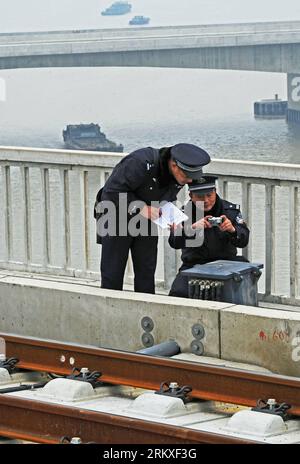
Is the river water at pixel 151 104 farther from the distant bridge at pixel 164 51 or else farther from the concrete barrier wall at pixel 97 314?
the concrete barrier wall at pixel 97 314

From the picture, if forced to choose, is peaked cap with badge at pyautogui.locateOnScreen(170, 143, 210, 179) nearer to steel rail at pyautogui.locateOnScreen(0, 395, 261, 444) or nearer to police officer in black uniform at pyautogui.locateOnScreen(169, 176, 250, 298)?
police officer in black uniform at pyautogui.locateOnScreen(169, 176, 250, 298)

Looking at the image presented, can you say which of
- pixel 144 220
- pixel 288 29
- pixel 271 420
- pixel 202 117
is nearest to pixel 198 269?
pixel 144 220

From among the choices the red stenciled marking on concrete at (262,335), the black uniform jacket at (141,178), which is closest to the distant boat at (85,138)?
the black uniform jacket at (141,178)

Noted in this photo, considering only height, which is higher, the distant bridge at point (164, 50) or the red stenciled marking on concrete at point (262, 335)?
the distant bridge at point (164, 50)

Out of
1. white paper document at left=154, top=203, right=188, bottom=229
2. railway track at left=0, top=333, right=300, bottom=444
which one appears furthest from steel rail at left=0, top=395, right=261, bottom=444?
white paper document at left=154, top=203, right=188, bottom=229

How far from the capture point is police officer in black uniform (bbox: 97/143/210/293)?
8531 mm

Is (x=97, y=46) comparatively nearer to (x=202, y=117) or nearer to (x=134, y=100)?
(x=202, y=117)

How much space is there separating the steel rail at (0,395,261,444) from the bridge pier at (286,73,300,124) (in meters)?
112

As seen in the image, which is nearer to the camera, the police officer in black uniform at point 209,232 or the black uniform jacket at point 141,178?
the black uniform jacket at point 141,178

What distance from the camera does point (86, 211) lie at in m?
10.7

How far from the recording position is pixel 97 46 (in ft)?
351

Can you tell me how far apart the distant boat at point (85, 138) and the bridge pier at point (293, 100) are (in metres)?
18.8

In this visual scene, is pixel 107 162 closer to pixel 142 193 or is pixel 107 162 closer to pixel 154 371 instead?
pixel 142 193

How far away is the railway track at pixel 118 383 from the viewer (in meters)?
6.50
